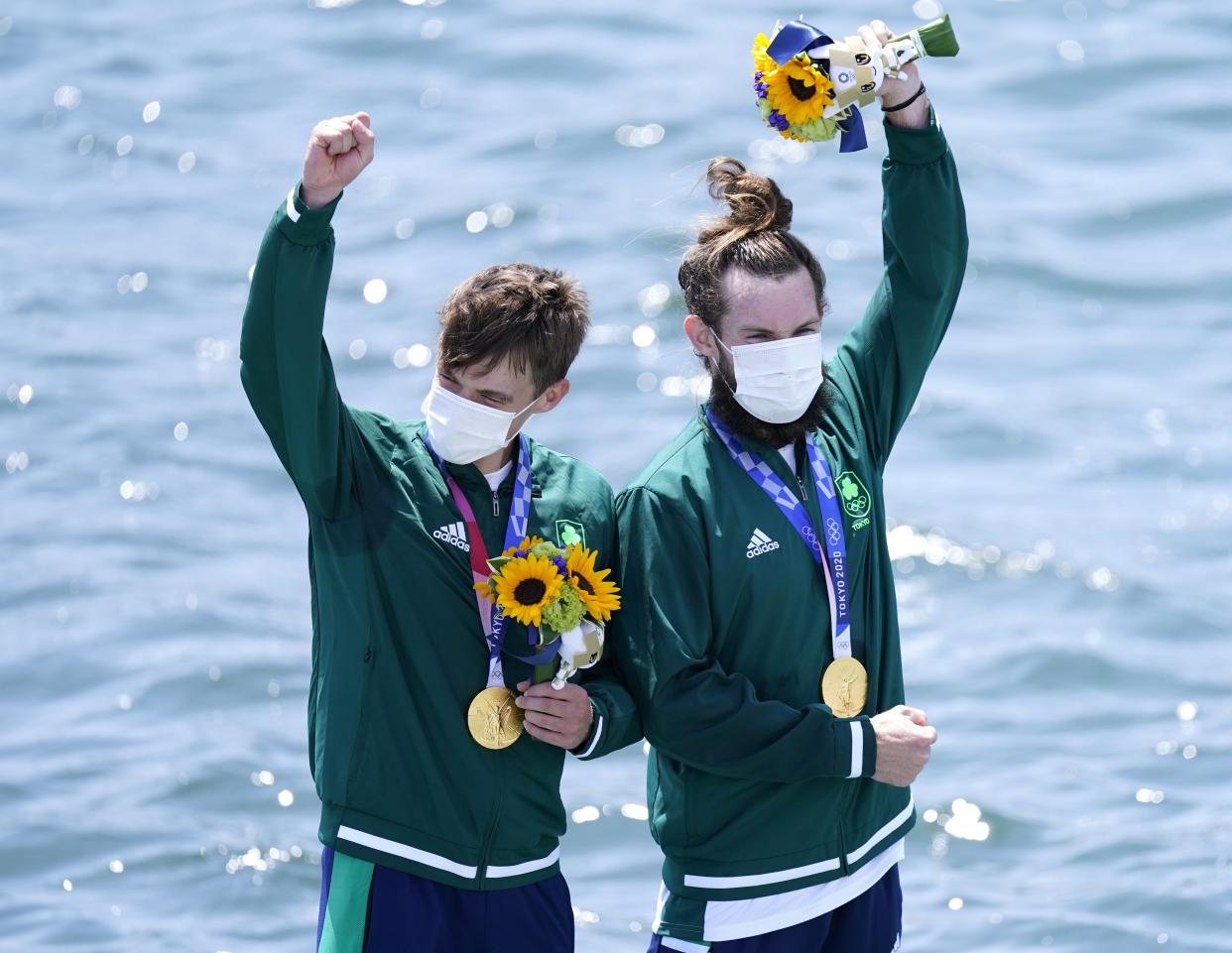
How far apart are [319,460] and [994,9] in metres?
13.2

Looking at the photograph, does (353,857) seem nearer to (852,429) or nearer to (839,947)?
(839,947)

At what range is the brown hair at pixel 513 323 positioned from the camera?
4.41m

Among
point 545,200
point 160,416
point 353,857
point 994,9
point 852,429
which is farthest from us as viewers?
point 994,9

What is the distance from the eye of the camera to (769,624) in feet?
14.7

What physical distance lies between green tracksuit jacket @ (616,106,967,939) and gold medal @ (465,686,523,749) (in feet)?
0.98

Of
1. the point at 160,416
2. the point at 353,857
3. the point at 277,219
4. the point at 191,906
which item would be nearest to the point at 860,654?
the point at 353,857

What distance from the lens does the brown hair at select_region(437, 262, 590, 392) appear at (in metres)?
4.41

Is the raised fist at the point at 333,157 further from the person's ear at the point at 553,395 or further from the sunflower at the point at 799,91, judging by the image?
the sunflower at the point at 799,91

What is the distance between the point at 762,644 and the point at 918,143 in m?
1.31

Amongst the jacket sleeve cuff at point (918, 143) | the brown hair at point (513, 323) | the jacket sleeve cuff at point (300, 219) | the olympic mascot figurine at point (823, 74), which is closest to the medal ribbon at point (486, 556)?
the brown hair at point (513, 323)

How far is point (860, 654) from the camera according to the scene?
15.3 ft

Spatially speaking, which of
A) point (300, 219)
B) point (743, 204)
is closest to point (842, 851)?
point (743, 204)

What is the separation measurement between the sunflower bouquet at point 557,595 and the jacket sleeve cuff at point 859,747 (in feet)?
1.99

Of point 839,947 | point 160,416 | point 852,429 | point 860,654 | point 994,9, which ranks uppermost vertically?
point 852,429
